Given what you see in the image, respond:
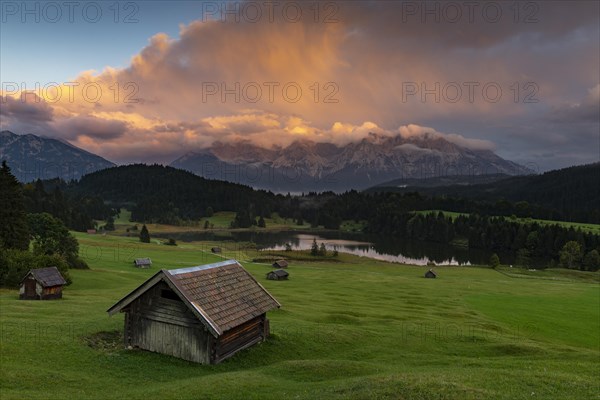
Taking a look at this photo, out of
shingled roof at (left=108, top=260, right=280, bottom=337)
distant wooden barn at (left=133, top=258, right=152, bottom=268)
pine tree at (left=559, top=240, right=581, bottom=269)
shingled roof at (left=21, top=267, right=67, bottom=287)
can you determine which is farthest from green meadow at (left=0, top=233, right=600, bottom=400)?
pine tree at (left=559, top=240, right=581, bottom=269)

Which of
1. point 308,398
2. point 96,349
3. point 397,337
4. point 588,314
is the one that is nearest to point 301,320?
point 397,337

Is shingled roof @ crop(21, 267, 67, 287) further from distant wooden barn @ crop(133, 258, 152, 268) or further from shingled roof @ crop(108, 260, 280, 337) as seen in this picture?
distant wooden barn @ crop(133, 258, 152, 268)

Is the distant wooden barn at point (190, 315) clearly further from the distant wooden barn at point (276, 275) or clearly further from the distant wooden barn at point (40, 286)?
the distant wooden barn at point (276, 275)

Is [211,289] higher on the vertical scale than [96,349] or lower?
higher

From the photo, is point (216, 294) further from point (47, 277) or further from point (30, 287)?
point (30, 287)

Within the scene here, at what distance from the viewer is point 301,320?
4250cm

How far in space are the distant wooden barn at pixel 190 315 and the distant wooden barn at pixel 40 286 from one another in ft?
96.4

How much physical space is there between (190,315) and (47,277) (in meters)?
35.7

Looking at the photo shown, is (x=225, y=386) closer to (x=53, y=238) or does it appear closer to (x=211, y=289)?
(x=211, y=289)

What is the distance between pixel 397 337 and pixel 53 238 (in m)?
77.1

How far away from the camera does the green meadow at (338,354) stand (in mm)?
20891

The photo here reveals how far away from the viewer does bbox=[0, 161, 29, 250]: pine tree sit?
74125mm

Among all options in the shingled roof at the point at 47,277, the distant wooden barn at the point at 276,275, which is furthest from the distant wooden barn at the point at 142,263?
the shingled roof at the point at 47,277

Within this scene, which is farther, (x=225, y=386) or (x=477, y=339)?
(x=477, y=339)
